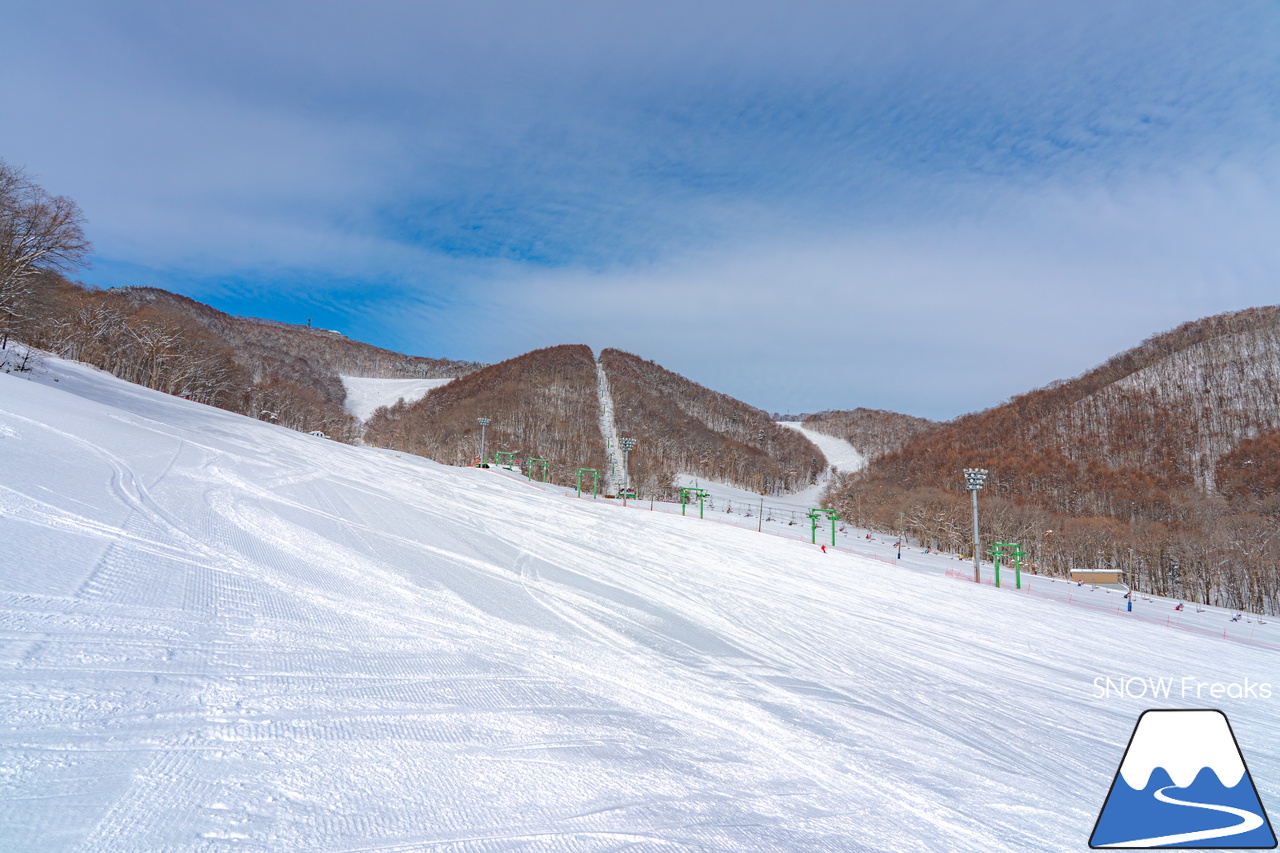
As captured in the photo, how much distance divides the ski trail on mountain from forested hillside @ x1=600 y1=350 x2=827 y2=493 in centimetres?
185

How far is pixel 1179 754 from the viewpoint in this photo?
3.87m

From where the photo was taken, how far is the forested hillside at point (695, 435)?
117250mm

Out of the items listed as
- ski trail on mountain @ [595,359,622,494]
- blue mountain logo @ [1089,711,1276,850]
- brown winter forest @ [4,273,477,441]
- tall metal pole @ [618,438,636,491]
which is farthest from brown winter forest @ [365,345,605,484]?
blue mountain logo @ [1089,711,1276,850]

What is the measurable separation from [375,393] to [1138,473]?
7770 inches

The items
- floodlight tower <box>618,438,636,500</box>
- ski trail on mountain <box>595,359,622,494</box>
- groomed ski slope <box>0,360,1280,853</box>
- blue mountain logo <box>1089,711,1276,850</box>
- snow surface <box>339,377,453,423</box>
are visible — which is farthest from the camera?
snow surface <box>339,377,453,423</box>

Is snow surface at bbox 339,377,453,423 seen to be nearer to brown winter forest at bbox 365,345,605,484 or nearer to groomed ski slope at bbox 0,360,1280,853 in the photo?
brown winter forest at bbox 365,345,605,484

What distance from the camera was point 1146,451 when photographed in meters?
110

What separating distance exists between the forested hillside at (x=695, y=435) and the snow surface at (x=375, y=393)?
62480 millimetres

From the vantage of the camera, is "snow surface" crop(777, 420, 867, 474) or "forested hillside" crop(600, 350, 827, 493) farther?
"snow surface" crop(777, 420, 867, 474)

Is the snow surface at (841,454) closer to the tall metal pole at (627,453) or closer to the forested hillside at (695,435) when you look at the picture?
the forested hillside at (695,435)

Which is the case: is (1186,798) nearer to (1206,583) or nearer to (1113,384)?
(1206,583)

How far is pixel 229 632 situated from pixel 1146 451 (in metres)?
149

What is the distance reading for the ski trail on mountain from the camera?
9475cm

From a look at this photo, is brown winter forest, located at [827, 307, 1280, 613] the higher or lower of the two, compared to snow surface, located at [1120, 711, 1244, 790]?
higher
